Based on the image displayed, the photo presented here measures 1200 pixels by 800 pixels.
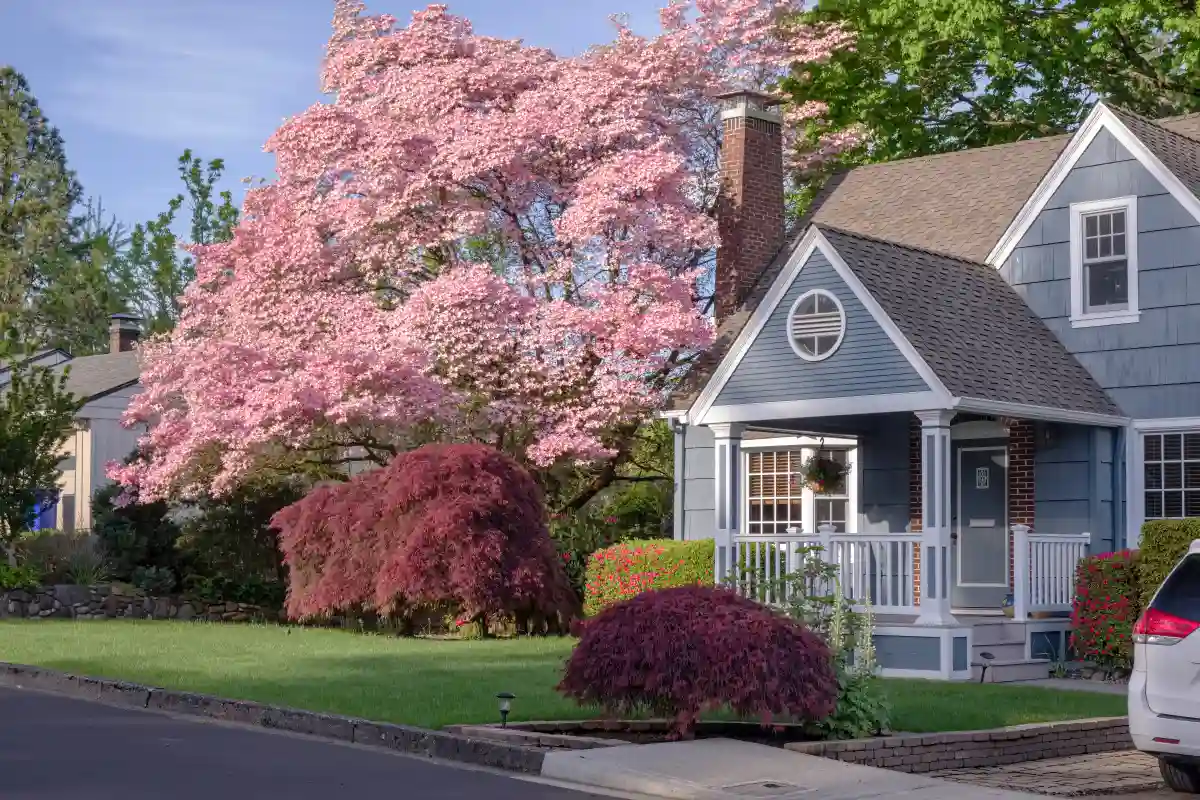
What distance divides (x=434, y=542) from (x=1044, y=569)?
309 inches

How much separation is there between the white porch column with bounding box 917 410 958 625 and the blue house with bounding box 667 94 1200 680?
0.08ft

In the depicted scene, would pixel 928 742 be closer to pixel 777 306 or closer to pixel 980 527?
pixel 777 306

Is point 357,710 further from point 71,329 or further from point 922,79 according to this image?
point 71,329

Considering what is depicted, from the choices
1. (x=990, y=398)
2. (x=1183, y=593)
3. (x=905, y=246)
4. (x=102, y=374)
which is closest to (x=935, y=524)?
(x=990, y=398)

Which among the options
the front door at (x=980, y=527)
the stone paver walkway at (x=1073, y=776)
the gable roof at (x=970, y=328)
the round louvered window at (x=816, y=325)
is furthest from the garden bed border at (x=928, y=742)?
the front door at (x=980, y=527)

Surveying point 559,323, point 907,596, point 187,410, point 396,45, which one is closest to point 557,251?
point 559,323

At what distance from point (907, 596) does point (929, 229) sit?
18.8ft

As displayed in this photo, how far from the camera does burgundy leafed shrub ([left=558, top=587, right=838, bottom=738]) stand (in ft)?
38.7

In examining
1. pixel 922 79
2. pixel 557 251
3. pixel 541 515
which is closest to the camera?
pixel 541 515

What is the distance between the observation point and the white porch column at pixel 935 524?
57.8 feet

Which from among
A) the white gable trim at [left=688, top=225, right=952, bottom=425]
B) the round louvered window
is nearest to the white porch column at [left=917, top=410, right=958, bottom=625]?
the white gable trim at [left=688, top=225, right=952, bottom=425]

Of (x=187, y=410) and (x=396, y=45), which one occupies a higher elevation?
(x=396, y=45)

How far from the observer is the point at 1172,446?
768 inches

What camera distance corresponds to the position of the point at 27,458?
89.0 ft
